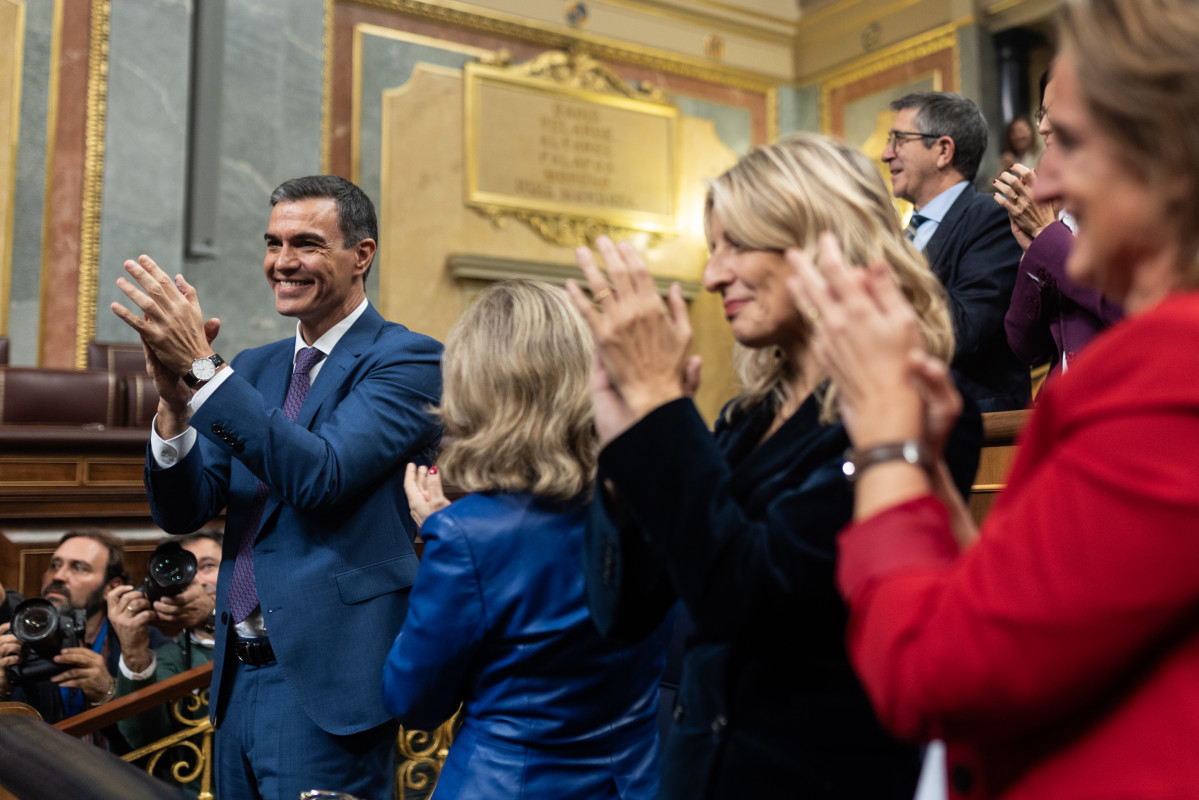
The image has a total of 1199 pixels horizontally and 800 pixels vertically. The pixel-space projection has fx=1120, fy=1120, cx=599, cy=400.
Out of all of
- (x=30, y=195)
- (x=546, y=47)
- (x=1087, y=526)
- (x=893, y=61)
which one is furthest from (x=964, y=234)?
(x=893, y=61)

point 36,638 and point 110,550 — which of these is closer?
point 36,638

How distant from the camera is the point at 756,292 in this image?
1.22 m

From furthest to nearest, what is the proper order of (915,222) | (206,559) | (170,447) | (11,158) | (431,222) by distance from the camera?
(431,222), (11,158), (206,559), (915,222), (170,447)

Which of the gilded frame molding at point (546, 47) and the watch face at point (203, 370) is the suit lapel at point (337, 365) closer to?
the watch face at point (203, 370)

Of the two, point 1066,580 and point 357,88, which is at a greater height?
point 357,88

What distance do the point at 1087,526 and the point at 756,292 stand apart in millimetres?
589

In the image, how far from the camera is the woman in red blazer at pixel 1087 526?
0.67 metres

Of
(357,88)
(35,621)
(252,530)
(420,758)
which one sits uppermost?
(357,88)

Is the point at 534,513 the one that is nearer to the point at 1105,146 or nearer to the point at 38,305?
the point at 1105,146

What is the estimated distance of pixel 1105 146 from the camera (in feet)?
2.50

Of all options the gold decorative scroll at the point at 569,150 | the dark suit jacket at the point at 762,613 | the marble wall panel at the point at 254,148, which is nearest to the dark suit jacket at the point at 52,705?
the dark suit jacket at the point at 762,613

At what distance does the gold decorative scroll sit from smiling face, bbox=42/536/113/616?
4897 mm

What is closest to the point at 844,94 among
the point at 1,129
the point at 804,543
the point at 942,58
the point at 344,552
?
the point at 942,58

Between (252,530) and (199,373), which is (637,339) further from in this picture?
(252,530)
